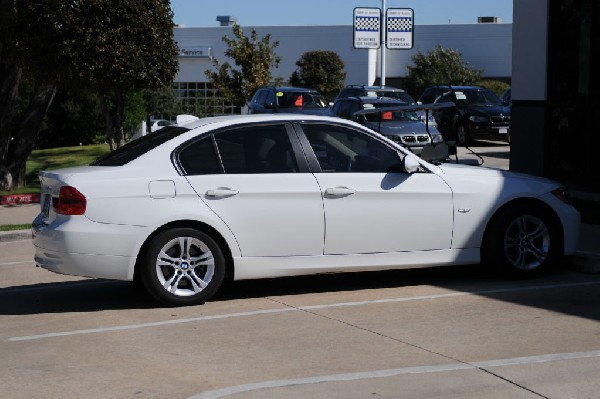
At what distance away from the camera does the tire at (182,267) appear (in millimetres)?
8844

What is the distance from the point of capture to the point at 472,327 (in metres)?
8.09

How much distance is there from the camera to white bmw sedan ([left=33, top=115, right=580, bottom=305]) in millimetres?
8812

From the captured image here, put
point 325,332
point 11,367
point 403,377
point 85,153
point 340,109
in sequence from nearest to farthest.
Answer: point 403,377 < point 11,367 < point 325,332 < point 340,109 < point 85,153

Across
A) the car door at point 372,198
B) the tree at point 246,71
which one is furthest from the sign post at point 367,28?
the car door at point 372,198

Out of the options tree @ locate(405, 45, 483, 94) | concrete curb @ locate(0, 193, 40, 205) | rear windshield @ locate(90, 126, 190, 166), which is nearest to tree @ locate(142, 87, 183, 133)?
tree @ locate(405, 45, 483, 94)

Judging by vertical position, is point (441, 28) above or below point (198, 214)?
above

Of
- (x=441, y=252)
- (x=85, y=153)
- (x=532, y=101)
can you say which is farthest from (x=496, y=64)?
(x=441, y=252)

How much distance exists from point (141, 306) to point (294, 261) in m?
1.42

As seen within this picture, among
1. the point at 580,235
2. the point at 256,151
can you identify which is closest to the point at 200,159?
the point at 256,151

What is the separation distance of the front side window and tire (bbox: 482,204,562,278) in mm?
1198

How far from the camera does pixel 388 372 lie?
22.3 feet

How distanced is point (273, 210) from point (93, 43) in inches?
476

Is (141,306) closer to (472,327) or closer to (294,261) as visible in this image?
(294,261)

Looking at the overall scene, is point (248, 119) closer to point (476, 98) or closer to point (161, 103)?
point (476, 98)
